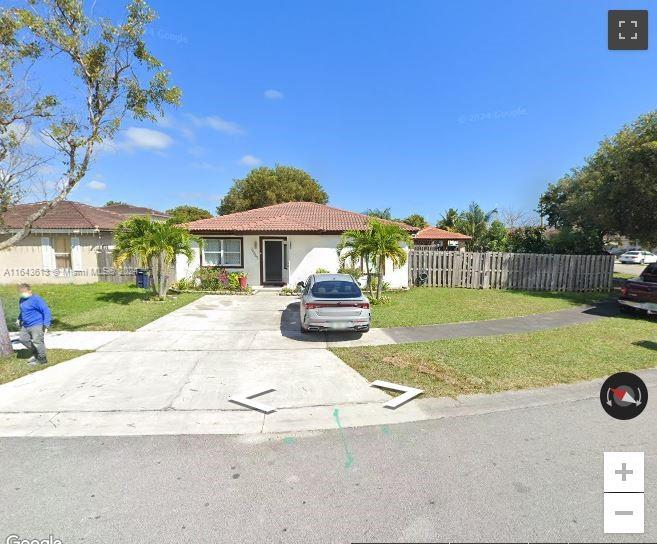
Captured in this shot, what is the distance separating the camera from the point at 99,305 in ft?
39.7

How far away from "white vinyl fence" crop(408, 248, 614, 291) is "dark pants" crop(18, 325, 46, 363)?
44.9ft

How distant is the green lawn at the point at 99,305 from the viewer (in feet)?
30.9

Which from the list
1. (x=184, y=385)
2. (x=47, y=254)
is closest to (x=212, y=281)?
(x=47, y=254)

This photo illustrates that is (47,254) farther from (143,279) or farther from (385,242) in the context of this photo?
(385,242)

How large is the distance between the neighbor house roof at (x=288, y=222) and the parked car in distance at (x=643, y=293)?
25.1 feet

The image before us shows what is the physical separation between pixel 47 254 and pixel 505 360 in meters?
20.9

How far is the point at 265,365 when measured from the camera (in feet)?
21.2

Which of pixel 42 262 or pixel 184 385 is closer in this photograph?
pixel 184 385

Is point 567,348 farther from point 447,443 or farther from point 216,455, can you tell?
point 216,455

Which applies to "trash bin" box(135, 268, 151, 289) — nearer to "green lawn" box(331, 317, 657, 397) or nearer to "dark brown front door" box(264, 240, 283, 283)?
"dark brown front door" box(264, 240, 283, 283)

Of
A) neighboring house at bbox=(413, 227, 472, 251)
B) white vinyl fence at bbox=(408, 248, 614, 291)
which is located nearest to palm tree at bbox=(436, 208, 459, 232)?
neighboring house at bbox=(413, 227, 472, 251)

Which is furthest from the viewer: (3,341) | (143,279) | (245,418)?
(143,279)

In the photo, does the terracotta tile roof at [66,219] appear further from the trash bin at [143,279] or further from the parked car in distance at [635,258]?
the parked car in distance at [635,258]

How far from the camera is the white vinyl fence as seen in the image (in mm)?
15859
